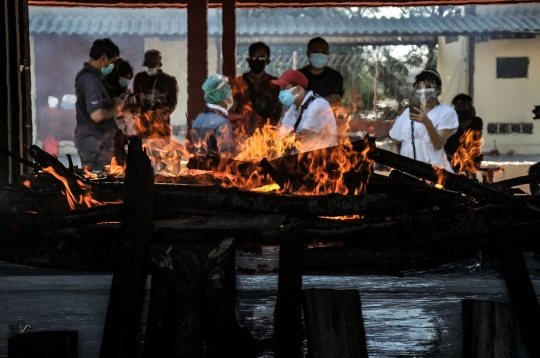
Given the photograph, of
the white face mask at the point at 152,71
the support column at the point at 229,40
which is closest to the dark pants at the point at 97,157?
the white face mask at the point at 152,71

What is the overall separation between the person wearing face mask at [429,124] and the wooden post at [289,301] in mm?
5164

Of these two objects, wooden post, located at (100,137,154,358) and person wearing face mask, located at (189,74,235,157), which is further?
person wearing face mask, located at (189,74,235,157)

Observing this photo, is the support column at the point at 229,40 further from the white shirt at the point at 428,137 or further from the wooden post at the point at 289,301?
the wooden post at the point at 289,301

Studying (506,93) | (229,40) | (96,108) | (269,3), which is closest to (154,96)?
(96,108)

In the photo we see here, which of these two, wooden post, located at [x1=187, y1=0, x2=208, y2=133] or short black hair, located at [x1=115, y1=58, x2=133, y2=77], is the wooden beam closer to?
wooden post, located at [x1=187, y1=0, x2=208, y2=133]

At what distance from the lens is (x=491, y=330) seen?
10.5ft

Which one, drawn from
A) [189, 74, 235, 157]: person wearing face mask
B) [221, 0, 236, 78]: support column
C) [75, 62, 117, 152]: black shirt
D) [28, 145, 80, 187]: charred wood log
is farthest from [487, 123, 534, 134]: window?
[28, 145, 80, 187]: charred wood log

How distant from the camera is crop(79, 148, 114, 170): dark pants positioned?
339 inches

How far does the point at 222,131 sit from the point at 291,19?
8.85 meters

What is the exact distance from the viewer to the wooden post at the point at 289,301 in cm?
308

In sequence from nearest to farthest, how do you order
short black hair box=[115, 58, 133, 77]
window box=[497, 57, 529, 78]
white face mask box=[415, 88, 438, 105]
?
1. white face mask box=[415, 88, 438, 105]
2. short black hair box=[115, 58, 133, 77]
3. window box=[497, 57, 529, 78]

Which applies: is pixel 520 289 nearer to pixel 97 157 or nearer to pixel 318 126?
pixel 318 126

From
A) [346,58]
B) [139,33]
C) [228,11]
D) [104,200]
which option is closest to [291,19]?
[346,58]

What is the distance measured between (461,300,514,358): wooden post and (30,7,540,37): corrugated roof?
40.5 ft
